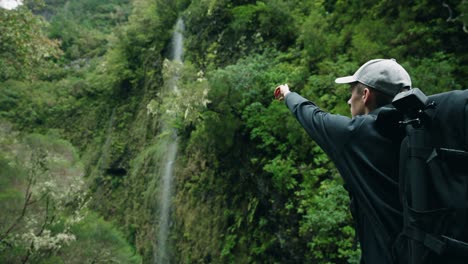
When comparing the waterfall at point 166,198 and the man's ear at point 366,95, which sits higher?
the man's ear at point 366,95

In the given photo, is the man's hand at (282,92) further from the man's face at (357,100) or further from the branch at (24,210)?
the branch at (24,210)

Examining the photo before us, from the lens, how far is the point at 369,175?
1.51m

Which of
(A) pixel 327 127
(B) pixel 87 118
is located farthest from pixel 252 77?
(B) pixel 87 118

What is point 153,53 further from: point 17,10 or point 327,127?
point 327,127

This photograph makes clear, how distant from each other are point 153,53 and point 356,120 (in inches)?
721

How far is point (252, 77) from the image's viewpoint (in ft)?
26.9

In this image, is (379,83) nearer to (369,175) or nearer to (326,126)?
(326,126)

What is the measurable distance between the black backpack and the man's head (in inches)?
14.1

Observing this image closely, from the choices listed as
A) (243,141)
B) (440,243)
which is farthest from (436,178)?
(243,141)

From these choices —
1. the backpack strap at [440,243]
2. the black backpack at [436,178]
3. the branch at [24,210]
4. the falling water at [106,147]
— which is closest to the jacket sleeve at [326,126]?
the black backpack at [436,178]

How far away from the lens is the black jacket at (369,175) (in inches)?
56.8

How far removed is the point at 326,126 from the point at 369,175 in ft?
0.97

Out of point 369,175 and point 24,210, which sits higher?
point 369,175

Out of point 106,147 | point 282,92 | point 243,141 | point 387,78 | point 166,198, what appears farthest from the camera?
point 106,147
